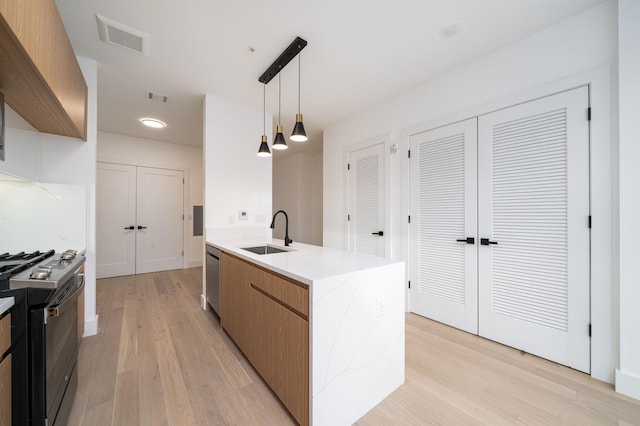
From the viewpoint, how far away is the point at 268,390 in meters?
1.60

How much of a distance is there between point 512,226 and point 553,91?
1.12 meters

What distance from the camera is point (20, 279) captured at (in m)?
0.97

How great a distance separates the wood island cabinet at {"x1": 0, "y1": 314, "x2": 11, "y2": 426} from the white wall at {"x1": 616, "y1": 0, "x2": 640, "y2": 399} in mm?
3189

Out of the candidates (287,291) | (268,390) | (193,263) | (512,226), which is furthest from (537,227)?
(193,263)

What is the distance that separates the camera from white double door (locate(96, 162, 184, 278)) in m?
4.37

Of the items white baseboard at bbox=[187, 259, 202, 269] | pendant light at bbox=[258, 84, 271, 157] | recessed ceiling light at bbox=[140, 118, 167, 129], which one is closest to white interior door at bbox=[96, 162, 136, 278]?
white baseboard at bbox=[187, 259, 202, 269]

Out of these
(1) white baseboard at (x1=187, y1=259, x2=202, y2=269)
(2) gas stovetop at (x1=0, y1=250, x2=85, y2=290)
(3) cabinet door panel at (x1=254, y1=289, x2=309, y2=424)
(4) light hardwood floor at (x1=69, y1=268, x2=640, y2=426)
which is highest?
(2) gas stovetop at (x1=0, y1=250, x2=85, y2=290)

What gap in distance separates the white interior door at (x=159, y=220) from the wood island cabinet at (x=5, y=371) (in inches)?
177

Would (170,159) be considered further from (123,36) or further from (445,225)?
(445,225)

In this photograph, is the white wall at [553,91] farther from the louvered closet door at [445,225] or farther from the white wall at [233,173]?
the white wall at [233,173]

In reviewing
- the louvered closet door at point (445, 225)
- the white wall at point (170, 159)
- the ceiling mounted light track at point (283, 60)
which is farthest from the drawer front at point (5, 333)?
the white wall at point (170, 159)

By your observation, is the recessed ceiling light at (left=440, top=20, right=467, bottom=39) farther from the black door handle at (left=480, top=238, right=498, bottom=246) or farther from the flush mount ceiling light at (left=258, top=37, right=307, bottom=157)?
the black door handle at (left=480, top=238, right=498, bottom=246)

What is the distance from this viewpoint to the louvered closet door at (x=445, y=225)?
239cm

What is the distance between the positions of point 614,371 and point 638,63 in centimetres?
204
